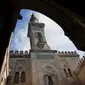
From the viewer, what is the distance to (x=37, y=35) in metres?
20.5

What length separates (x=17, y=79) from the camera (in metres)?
15.3

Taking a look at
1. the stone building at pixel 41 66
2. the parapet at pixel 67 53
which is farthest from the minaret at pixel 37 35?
the parapet at pixel 67 53

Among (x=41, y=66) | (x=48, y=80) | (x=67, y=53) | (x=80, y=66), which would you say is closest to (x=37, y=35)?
(x=67, y=53)

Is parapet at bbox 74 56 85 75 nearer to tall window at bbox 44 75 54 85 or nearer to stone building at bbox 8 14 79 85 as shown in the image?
stone building at bbox 8 14 79 85

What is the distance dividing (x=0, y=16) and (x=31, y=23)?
65.1ft

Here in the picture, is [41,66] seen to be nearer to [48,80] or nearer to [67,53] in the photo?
[48,80]

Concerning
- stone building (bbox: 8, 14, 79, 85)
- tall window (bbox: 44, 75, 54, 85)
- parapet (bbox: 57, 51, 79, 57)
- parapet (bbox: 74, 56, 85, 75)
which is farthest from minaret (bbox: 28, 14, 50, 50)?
parapet (bbox: 74, 56, 85, 75)

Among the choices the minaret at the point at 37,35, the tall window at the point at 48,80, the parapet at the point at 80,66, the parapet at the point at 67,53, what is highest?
the minaret at the point at 37,35

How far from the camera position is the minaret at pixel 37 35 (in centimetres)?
1898

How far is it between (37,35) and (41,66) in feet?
17.9

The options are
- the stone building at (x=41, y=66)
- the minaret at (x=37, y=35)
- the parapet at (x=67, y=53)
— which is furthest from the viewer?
the minaret at (x=37, y=35)

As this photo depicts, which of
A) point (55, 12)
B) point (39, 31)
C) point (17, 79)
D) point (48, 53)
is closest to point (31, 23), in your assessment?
point (39, 31)

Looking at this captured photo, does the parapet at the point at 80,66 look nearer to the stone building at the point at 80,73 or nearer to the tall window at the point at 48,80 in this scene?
the stone building at the point at 80,73

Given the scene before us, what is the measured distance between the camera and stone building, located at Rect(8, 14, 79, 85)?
50.0 feet
